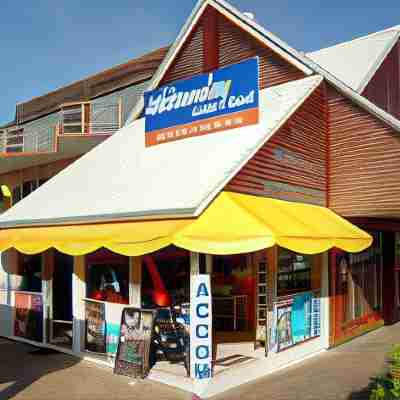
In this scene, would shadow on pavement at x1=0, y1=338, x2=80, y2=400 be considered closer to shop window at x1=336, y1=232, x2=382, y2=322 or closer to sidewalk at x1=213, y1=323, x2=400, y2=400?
sidewalk at x1=213, y1=323, x2=400, y2=400

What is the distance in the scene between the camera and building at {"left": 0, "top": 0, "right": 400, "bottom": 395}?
30.0 feet

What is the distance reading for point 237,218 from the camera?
859 cm

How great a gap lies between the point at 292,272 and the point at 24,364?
19.3 feet

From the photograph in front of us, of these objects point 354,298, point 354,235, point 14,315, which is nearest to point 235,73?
point 354,235

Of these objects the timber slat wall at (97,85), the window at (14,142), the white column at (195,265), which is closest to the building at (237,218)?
the white column at (195,265)

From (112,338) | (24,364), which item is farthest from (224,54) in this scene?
(24,364)

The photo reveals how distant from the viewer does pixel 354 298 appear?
13.5 m

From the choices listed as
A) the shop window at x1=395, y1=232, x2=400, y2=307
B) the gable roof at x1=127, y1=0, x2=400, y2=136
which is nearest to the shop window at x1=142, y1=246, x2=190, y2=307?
the gable roof at x1=127, y1=0, x2=400, y2=136

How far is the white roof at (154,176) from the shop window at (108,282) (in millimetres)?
1551

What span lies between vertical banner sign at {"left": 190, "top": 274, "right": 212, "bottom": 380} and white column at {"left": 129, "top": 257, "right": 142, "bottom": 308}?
2.10m

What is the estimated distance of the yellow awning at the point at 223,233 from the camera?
809cm

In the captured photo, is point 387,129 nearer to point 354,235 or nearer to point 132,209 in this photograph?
point 354,235

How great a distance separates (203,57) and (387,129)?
542 centimetres

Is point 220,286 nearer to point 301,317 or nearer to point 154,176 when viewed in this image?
point 301,317
